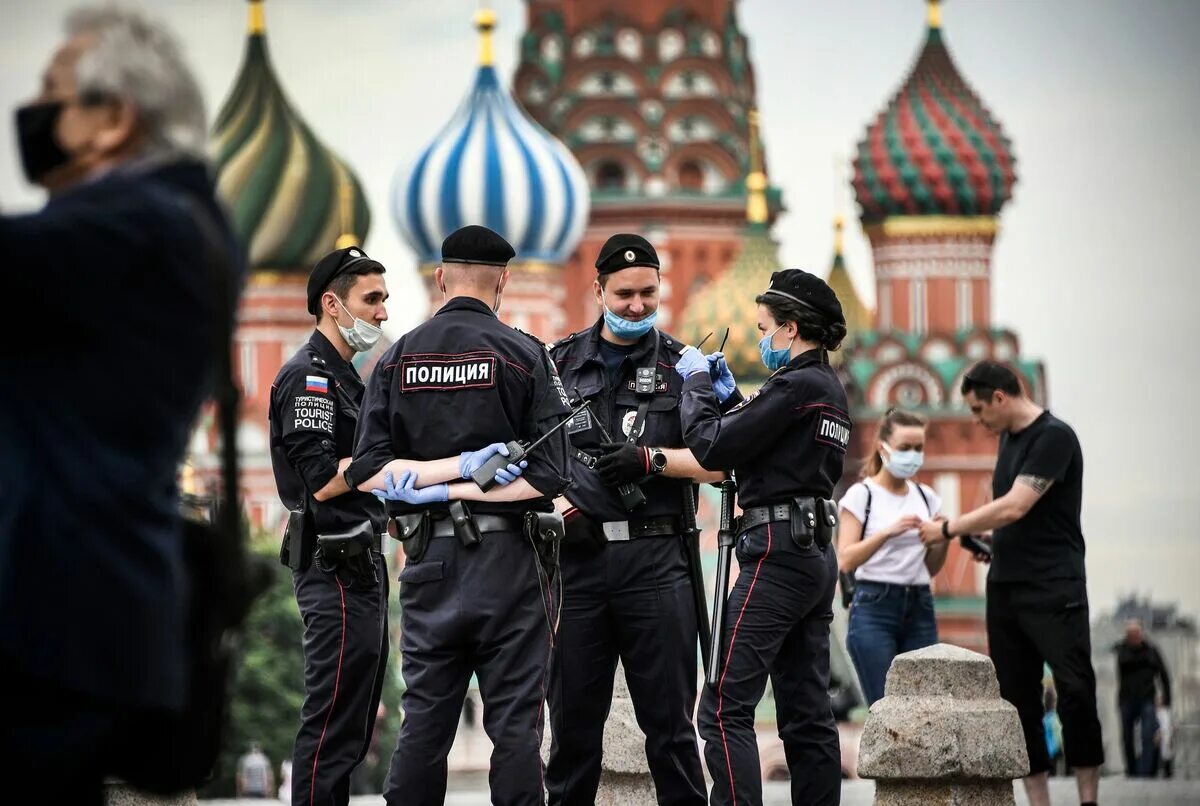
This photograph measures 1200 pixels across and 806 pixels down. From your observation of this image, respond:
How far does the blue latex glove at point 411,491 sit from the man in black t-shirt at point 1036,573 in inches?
114

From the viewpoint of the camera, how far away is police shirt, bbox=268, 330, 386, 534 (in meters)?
7.45

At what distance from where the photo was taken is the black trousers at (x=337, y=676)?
731 cm

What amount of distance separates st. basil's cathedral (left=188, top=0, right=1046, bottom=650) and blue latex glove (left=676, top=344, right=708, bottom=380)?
5068cm

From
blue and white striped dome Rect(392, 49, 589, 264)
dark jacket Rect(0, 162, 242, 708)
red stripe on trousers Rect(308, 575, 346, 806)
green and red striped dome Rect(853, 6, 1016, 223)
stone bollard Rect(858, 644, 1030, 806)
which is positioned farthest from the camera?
green and red striped dome Rect(853, 6, 1016, 223)

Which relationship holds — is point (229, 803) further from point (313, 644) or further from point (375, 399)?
point (375, 399)

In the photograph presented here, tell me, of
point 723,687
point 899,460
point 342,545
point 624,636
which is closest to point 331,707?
point 342,545

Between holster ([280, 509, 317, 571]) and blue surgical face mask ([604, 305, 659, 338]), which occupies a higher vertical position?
blue surgical face mask ([604, 305, 659, 338])

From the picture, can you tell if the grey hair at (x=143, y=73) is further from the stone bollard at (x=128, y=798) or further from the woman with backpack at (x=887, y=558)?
the woman with backpack at (x=887, y=558)

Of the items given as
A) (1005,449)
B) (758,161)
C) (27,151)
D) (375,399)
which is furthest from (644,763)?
(758,161)

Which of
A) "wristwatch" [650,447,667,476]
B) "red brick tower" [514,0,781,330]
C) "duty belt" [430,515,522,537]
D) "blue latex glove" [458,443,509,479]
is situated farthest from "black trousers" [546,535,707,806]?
"red brick tower" [514,0,781,330]

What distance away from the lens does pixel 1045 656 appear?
919 centimetres

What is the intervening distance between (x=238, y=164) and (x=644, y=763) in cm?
5625

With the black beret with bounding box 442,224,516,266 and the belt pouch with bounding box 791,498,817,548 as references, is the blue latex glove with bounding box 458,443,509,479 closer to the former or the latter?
the black beret with bounding box 442,224,516,266

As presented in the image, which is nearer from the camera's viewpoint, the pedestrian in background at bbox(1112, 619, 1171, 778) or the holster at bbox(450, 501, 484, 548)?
the holster at bbox(450, 501, 484, 548)
